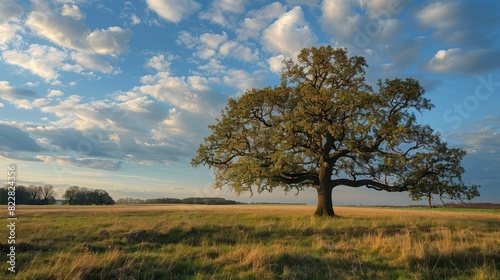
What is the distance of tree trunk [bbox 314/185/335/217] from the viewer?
31562 millimetres

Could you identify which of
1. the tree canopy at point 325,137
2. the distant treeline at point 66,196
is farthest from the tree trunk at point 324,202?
the distant treeline at point 66,196

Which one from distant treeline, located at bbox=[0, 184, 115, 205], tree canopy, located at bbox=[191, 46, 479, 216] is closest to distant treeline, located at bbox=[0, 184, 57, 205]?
distant treeline, located at bbox=[0, 184, 115, 205]

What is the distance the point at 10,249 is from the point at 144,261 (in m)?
5.60

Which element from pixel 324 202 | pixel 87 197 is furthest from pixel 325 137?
pixel 87 197

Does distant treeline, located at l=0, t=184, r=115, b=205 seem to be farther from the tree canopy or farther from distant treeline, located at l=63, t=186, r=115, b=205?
the tree canopy

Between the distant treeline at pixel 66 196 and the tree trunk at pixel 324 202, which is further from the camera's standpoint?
the distant treeline at pixel 66 196

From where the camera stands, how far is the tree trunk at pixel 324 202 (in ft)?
104

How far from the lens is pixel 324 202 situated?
1250 inches

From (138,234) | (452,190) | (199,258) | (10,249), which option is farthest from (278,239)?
(452,190)

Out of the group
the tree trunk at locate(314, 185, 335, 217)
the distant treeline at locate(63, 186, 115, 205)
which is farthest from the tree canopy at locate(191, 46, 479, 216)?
the distant treeline at locate(63, 186, 115, 205)

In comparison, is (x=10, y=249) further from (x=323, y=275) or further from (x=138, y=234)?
(x=323, y=275)

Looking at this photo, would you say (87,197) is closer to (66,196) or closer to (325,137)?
(66,196)

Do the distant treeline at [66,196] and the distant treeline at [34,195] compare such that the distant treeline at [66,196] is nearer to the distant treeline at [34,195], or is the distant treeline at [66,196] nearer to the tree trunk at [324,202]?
the distant treeline at [34,195]

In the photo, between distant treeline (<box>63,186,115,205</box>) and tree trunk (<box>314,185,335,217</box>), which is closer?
tree trunk (<box>314,185,335,217</box>)
